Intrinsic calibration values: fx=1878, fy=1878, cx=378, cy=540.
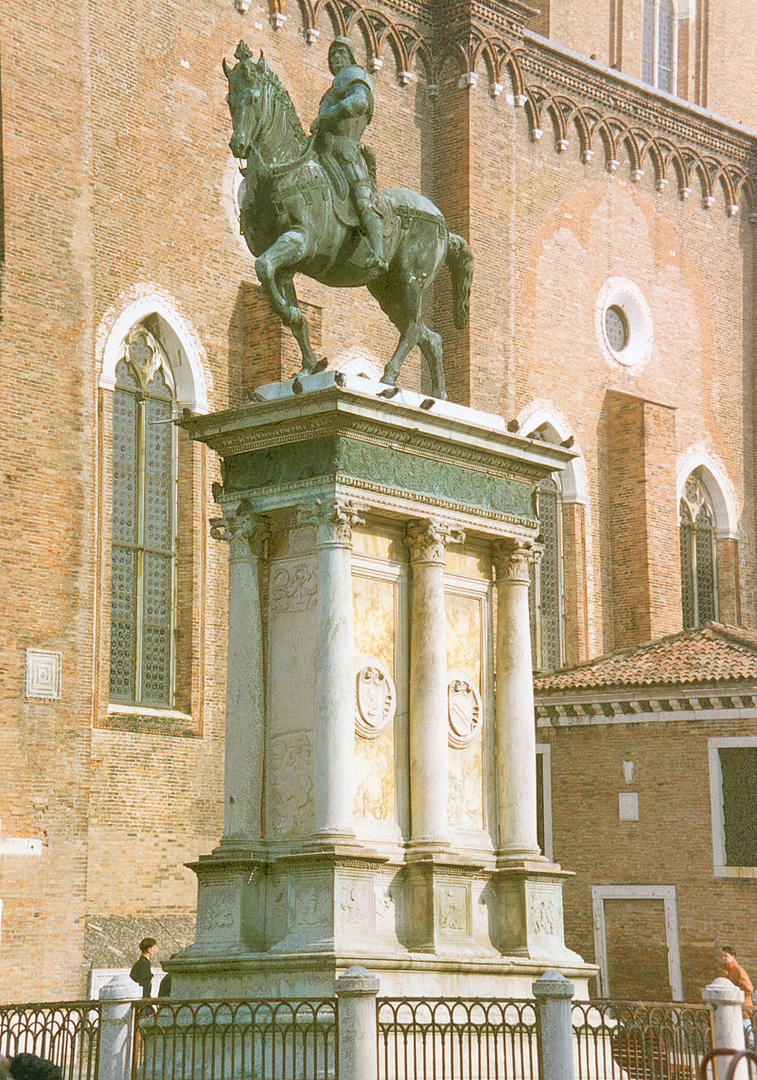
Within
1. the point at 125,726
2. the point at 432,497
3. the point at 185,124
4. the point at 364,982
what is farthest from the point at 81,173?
the point at 364,982

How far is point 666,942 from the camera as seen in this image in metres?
20.1

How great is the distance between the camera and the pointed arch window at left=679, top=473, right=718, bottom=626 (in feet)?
88.2

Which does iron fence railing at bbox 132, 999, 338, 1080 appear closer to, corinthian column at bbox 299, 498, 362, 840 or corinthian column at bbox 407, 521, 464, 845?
corinthian column at bbox 299, 498, 362, 840

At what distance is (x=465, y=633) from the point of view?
1302 cm

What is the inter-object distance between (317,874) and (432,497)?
269 centimetres

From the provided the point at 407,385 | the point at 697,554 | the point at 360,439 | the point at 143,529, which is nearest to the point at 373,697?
the point at 360,439

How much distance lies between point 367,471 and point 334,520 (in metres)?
0.47

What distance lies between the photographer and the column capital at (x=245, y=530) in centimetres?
1239

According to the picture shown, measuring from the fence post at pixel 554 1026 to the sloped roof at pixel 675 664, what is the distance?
10.0 meters

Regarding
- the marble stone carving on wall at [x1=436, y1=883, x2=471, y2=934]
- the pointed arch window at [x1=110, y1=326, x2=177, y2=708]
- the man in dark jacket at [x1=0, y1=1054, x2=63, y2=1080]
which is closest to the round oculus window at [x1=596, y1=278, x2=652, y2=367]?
the pointed arch window at [x1=110, y1=326, x2=177, y2=708]

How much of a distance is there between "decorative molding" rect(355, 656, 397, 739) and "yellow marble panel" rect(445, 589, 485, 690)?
2.19ft

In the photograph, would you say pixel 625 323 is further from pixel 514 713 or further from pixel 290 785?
pixel 290 785

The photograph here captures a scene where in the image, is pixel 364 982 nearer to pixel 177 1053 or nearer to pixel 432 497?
A: pixel 177 1053

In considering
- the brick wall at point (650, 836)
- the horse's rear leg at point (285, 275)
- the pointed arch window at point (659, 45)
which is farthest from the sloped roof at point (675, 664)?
the pointed arch window at point (659, 45)
